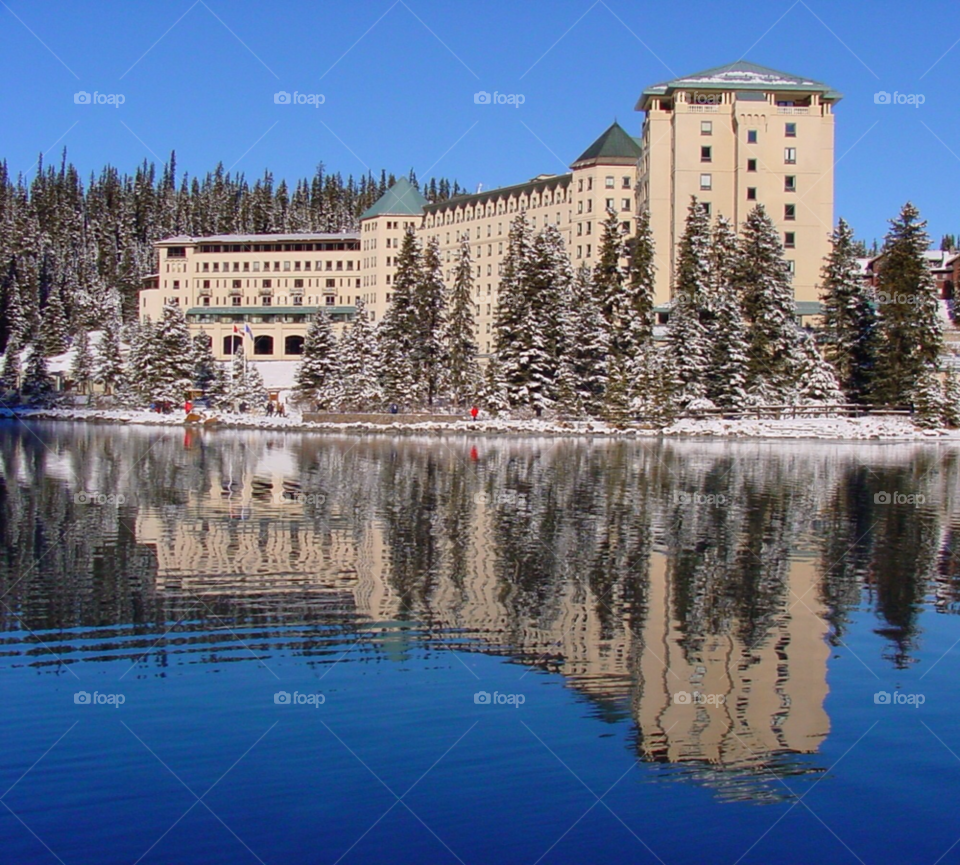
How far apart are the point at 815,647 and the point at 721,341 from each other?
210 ft

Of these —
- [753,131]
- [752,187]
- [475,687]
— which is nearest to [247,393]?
[752,187]

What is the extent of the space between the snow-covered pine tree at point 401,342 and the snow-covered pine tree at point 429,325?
490 mm

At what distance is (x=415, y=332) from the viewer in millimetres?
83938

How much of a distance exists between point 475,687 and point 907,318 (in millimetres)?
67890

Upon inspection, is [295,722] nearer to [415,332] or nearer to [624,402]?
[624,402]

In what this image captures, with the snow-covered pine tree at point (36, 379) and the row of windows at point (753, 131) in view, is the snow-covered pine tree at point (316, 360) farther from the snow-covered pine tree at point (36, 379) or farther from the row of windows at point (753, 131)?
the row of windows at point (753, 131)

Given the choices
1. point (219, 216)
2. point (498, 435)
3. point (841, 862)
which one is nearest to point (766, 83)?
point (498, 435)

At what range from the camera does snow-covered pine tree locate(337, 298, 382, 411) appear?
276ft

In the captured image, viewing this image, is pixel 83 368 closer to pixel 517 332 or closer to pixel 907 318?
pixel 517 332

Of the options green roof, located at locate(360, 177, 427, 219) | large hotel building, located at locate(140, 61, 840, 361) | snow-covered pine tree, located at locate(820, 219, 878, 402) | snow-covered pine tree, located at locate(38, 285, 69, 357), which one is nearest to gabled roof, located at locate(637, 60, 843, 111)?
large hotel building, located at locate(140, 61, 840, 361)

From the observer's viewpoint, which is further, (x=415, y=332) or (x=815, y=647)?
(x=415, y=332)

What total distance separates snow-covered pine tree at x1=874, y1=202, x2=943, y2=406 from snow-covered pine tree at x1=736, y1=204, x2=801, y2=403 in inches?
233

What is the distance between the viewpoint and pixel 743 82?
101m

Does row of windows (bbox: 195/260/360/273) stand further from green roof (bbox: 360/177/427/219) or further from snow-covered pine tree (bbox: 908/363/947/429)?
snow-covered pine tree (bbox: 908/363/947/429)
